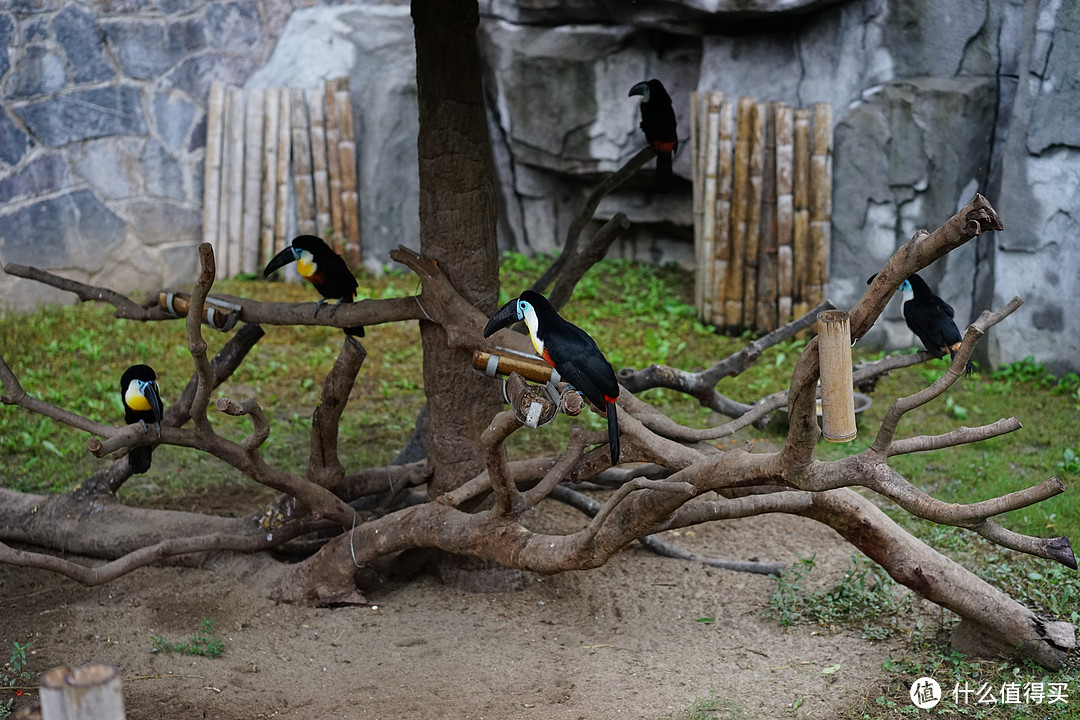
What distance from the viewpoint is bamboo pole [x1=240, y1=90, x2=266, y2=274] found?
8.73m

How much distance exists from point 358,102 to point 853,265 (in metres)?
4.54

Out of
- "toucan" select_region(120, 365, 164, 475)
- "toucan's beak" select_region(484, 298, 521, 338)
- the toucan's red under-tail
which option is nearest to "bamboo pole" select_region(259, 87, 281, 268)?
"toucan" select_region(120, 365, 164, 475)

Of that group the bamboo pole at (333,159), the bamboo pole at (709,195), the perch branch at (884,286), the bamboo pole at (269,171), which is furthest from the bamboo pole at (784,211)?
the perch branch at (884,286)

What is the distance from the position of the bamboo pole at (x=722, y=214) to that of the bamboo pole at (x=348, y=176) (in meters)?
3.18

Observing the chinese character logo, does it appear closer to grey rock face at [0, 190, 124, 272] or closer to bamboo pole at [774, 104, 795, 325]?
bamboo pole at [774, 104, 795, 325]

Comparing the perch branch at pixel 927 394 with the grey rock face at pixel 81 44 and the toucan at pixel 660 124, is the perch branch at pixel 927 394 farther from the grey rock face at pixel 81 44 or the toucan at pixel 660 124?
the grey rock face at pixel 81 44

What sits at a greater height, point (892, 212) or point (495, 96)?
point (495, 96)

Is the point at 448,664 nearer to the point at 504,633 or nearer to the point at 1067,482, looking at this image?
the point at 504,633

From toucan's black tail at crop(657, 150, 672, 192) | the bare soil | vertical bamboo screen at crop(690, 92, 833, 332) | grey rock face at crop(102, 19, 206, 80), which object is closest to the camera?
the bare soil

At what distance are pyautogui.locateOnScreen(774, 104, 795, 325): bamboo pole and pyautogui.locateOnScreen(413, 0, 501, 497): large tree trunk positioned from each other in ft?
12.5

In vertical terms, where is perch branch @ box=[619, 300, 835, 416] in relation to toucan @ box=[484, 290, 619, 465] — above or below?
below

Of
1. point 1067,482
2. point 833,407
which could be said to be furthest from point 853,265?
point 833,407

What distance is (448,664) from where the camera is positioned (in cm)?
379

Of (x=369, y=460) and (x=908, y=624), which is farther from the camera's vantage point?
(x=369, y=460)
